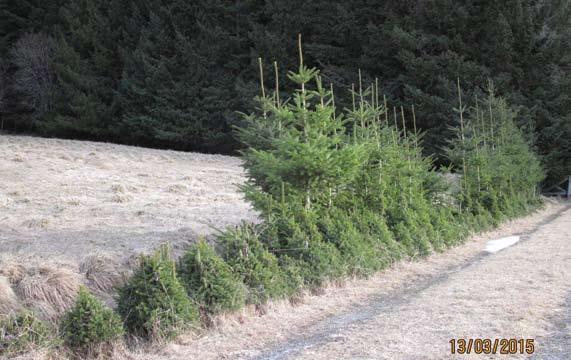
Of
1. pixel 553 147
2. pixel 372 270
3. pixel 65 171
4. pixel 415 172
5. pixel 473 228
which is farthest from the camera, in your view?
pixel 553 147

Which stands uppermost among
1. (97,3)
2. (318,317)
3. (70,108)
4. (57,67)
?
(97,3)

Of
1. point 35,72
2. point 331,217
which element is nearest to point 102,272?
point 331,217

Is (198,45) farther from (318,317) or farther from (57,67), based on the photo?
(318,317)

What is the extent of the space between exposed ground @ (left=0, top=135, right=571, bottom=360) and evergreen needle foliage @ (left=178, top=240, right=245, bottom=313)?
186 mm

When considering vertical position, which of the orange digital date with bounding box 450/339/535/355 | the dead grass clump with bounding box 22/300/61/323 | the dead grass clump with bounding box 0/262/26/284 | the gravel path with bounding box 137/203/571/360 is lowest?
the gravel path with bounding box 137/203/571/360

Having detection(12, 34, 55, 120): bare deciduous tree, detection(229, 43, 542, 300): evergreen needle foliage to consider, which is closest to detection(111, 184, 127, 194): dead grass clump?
detection(229, 43, 542, 300): evergreen needle foliage

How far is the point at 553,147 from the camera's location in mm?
25594

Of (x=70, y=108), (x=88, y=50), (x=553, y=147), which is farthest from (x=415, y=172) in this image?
(x=88, y=50)

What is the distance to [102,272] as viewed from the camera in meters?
6.98

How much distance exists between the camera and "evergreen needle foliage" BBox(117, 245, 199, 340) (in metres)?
5.57

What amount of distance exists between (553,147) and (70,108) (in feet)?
82.2

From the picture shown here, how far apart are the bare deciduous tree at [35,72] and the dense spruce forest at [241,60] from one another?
73mm

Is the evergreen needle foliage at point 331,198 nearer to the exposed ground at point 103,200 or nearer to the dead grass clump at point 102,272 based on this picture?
the exposed ground at point 103,200

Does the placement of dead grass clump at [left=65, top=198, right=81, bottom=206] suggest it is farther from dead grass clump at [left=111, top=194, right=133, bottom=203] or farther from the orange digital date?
the orange digital date
